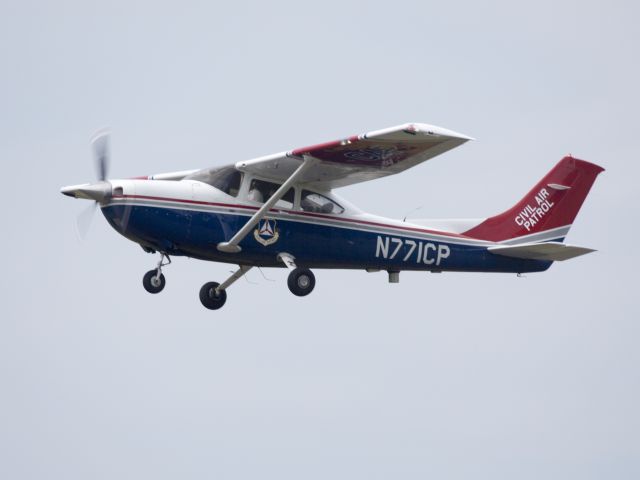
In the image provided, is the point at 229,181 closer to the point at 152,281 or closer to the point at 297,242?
the point at 297,242

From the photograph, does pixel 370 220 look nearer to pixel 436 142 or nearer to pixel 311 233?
pixel 311 233

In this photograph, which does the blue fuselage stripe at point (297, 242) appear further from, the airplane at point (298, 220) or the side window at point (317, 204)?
the side window at point (317, 204)

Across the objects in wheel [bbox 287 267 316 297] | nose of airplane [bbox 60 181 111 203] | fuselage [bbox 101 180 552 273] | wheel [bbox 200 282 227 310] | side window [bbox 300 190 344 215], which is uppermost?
nose of airplane [bbox 60 181 111 203]

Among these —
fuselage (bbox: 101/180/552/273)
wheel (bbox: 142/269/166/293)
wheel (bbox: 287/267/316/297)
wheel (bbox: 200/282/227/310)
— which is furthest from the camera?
wheel (bbox: 200/282/227/310)

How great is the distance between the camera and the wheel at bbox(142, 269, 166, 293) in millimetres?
21828

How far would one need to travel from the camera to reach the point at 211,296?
22984mm

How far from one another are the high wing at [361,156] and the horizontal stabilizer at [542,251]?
3004mm

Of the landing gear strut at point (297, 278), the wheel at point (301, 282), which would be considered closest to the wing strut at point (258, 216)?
the landing gear strut at point (297, 278)

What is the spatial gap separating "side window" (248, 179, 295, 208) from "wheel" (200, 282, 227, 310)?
1.93 m

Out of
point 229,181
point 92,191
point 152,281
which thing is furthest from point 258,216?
point 92,191

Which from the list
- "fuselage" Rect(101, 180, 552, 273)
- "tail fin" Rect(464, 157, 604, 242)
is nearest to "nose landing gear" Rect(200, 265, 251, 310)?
"fuselage" Rect(101, 180, 552, 273)

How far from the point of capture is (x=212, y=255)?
21875mm

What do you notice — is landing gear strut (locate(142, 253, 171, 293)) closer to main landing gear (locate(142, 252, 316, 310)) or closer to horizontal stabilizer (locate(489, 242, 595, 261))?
main landing gear (locate(142, 252, 316, 310))

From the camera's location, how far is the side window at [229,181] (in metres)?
22.0
